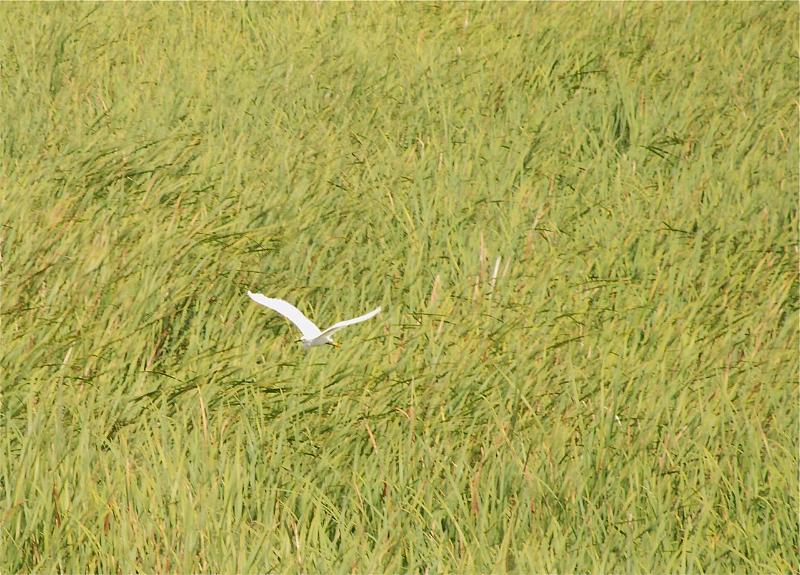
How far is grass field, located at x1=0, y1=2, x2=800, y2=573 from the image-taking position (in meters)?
1.99

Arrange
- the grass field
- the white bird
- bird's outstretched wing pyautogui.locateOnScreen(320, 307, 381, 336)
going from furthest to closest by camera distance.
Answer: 1. the white bird
2. bird's outstretched wing pyautogui.locateOnScreen(320, 307, 381, 336)
3. the grass field

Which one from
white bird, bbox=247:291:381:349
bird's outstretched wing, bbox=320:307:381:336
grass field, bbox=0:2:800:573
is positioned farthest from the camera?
white bird, bbox=247:291:381:349

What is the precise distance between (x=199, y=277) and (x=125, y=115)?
1.44m

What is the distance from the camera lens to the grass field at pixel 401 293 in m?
1.99

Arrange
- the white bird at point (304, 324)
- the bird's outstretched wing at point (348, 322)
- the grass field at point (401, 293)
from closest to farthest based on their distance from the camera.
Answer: the grass field at point (401, 293), the bird's outstretched wing at point (348, 322), the white bird at point (304, 324)

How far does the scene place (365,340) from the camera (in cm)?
254

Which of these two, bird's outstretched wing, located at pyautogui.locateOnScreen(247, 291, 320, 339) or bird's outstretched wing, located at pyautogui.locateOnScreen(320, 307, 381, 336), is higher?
bird's outstretched wing, located at pyautogui.locateOnScreen(320, 307, 381, 336)

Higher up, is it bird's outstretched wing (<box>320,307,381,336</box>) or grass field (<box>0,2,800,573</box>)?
bird's outstretched wing (<box>320,307,381,336</box>)

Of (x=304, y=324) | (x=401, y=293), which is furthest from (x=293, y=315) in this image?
(x=401, y=293)

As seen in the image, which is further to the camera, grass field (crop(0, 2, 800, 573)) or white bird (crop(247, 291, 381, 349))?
white bird (crop(247, 291, 381, 349))

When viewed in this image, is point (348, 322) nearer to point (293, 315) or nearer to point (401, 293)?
point (293, 315)

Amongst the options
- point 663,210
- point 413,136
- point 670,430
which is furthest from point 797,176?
point 670,430

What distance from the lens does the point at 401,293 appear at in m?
3.00

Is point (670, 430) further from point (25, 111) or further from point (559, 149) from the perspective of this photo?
point (25, 111)
